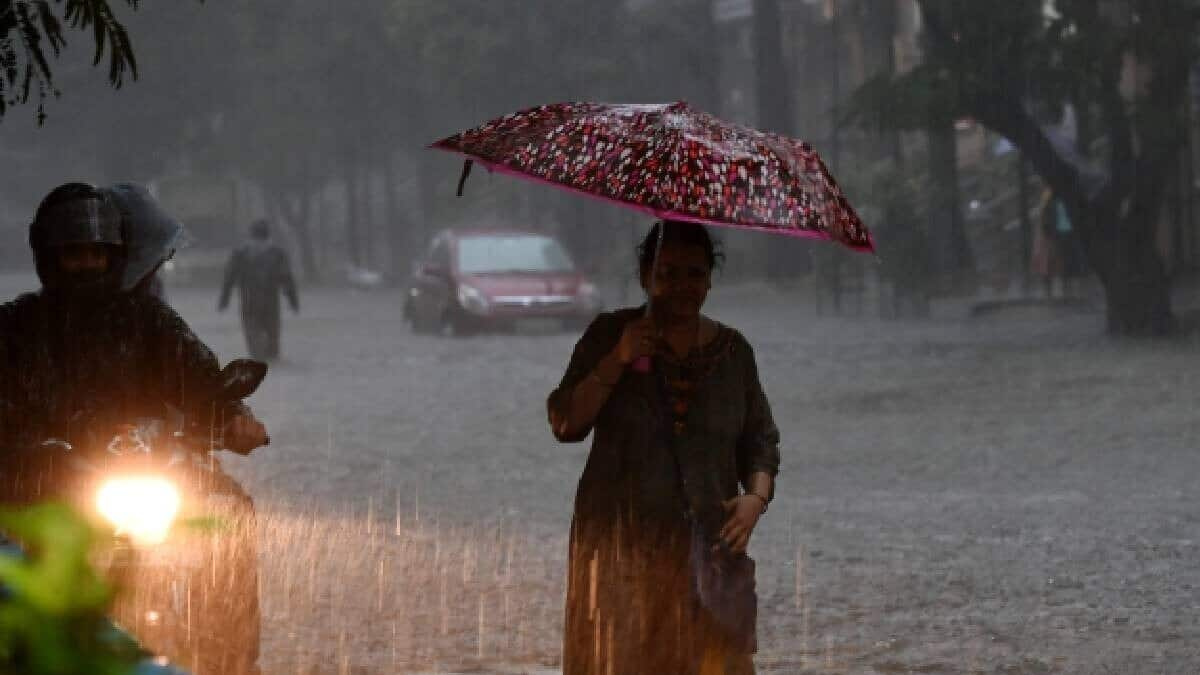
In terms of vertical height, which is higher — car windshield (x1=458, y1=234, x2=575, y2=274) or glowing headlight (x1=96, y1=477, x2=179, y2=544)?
car windshield (x1=458, y1=234, x2=575, y2=274)

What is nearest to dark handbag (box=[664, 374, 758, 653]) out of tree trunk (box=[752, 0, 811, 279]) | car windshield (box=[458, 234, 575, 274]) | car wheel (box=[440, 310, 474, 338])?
car wheel (box=[440, 310, 474, 338])

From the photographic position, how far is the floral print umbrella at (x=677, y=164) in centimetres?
449

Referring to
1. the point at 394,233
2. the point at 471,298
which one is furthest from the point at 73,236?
the point at 394,233

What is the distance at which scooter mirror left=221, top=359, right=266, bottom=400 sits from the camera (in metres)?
4.56

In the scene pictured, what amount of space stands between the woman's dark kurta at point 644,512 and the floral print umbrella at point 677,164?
0.27 meters

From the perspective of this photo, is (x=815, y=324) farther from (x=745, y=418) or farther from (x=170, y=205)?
(x=170, y=205)

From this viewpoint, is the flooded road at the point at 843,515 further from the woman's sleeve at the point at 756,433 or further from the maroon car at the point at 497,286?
the maroon car at the point at 497,286

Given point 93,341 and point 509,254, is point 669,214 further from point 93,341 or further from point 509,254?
point 509,254

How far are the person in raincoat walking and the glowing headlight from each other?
1958 cm

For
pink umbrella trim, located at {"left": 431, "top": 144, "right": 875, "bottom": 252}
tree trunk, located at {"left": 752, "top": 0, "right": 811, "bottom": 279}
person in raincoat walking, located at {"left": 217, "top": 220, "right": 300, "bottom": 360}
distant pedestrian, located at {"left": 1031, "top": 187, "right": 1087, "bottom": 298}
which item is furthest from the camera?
tree trunk, located at {"left": 752, "top": 0, "right": 811, "bottom": 279}

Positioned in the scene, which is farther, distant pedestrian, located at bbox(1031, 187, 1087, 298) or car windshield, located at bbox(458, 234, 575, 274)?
car windshield, located at bbox(458, 234, 575, 274)

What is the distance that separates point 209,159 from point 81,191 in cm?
6034

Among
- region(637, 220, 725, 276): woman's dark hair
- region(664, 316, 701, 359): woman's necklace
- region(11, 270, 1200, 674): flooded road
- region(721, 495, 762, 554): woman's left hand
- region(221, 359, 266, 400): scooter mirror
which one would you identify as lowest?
region(11, 270, 1200, 674): flooded road

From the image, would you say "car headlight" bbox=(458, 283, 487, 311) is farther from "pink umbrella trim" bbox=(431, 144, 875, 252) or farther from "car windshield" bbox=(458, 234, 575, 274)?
"pink umbrella trim" bbox=(431, 144, 875, 252)
